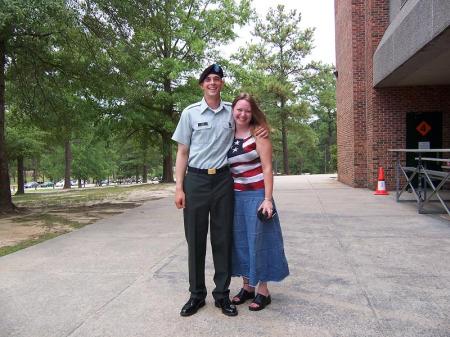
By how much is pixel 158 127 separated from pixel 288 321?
75.3 ft

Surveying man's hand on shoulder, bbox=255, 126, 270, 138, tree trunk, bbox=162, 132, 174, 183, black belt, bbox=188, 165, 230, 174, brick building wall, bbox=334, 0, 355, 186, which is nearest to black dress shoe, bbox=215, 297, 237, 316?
black belt, bbox=188, 165, 230, 174

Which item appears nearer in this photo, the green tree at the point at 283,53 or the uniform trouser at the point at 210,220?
the uniform trouser at the point at 210,220

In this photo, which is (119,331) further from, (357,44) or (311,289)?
(357,44)

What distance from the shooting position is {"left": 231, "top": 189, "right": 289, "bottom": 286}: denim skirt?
368 centimetres

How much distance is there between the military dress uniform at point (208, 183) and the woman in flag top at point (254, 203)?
0.08 meters

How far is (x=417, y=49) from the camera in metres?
8.20

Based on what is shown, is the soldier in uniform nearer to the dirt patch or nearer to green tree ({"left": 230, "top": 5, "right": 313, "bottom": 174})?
the dirt patch

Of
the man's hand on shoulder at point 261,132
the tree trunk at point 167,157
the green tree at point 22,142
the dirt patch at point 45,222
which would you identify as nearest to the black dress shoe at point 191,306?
the man's hand on shoulder at point 261,132

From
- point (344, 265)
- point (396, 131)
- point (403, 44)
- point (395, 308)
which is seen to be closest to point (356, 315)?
point (395, 308)

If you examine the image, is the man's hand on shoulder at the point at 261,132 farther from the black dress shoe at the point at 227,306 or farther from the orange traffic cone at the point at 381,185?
the orange traffic cone at the point at 381,185

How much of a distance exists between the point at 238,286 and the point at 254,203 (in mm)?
1090

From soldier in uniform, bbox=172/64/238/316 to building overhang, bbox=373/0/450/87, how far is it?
14.9ft

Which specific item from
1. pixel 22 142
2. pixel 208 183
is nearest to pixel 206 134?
pixel 208 183

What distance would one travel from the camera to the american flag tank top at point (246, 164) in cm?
364
